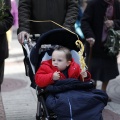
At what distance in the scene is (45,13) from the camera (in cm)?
483

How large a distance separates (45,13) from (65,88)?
136 centimetres

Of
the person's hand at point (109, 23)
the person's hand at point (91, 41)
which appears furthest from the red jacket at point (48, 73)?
the person's hand at point (109, 23)

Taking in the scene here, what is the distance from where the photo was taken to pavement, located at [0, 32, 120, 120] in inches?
219

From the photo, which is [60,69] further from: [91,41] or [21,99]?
[21,99]

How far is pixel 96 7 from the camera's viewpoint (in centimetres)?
589

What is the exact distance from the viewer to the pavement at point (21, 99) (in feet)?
18.2

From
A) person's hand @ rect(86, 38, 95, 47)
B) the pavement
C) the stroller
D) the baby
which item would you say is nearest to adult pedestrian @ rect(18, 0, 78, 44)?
the stroller

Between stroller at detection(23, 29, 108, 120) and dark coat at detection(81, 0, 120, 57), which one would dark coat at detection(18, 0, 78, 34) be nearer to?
stroller at detection(23, 29, 108, 120)

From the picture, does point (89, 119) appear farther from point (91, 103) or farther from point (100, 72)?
point (100, 72)

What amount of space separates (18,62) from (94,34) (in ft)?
14.2

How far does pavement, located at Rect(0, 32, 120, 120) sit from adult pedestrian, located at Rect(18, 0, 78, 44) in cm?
137

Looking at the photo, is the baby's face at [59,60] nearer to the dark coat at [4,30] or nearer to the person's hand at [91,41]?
the dark coat at [4,30]

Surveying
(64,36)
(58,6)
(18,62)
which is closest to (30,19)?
(58,6)

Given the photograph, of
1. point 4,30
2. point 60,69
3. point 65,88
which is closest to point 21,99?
point 4,30
